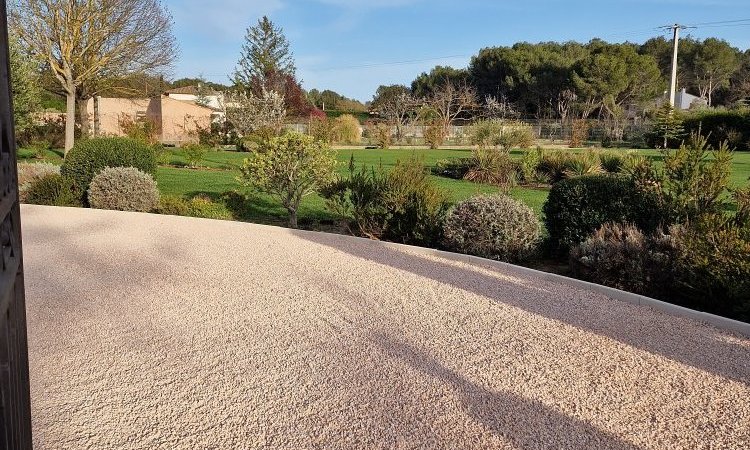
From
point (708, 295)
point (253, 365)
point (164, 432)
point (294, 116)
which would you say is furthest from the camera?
point (294, 116)

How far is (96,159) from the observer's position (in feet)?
40.8

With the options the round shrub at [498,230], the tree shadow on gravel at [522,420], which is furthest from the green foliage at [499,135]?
the tree shadow on gravel at [522,420]

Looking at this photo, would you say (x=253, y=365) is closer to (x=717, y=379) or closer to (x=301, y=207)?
(x=717, y=379)

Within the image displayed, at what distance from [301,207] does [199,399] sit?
862cm

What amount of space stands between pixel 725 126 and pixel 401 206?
105 ft

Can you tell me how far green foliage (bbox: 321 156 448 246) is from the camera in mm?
8656

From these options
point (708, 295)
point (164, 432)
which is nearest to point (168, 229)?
point (164, 432)

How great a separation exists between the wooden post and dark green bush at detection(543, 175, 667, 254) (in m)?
6.42

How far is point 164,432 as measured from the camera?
3.29 meters

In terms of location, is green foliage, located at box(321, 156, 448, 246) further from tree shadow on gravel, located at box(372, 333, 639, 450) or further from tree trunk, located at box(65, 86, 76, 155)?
tree trunk, located at box(65, 86, 76, 155)

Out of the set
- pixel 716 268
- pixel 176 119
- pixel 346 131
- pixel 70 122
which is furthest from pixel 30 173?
pixel 176 119

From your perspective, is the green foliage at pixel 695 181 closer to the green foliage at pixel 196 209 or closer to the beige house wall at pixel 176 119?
the green foliage at pixel 196 209

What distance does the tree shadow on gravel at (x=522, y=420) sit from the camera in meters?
3.16

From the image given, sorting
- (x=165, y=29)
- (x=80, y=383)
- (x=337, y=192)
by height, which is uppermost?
(x=165, y=29)
